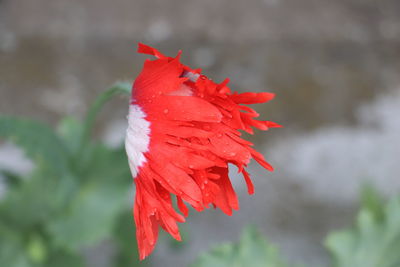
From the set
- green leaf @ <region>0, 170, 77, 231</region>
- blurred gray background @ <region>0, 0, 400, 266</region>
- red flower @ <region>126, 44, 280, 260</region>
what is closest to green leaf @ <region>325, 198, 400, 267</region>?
red flower @ <region>126, 44, 280, 260</region>

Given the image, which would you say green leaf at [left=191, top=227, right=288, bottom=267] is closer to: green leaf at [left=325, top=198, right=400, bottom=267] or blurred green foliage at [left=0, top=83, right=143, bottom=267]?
green leaf at [left=325, top=198, right=400, bottom=267]

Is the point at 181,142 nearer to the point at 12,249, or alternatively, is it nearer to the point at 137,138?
the point at 137,138

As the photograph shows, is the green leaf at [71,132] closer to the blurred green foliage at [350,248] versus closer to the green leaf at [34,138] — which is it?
the green leaf at [34,138]

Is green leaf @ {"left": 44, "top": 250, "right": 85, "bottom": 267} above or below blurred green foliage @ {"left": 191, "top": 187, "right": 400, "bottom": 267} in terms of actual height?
below

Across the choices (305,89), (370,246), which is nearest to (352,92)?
(305,89)

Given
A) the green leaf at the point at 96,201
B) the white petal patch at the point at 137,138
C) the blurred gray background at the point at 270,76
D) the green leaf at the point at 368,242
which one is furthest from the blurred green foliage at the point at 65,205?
the green leaf at the point at 368,242

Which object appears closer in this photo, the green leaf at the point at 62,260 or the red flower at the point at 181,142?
the red flower at the point at 181,142

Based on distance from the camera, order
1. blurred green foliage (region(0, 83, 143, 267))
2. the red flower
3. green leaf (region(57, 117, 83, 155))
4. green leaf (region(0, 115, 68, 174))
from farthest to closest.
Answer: green leaf (region(57, 117, 83, 155)), blurred green foliage (region(0, 83, 143, 267)), green leaf (region(0, 115, 68, 174)), the red flower
